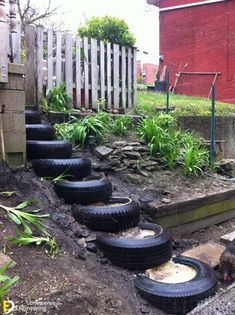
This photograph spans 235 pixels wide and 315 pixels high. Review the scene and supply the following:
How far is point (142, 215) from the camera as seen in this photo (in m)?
3.94

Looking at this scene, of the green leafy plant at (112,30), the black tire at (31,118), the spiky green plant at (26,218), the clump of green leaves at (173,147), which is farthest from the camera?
the green leafy plant at (112,30)

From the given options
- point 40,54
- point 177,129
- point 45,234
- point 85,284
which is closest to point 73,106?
point 40,54

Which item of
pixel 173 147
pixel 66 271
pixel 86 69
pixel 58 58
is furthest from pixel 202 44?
pixel 66 271

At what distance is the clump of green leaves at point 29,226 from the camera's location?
2.71 meters

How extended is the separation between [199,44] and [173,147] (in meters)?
9.46

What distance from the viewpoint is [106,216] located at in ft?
10.8

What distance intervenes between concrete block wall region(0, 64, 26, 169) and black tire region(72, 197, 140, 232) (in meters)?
0.87

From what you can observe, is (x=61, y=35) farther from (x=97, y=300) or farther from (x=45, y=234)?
(x=97, y=300)

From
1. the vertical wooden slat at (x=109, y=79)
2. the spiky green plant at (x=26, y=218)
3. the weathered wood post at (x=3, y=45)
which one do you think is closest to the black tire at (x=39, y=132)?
the weathered wood post at (x=3, y=45)

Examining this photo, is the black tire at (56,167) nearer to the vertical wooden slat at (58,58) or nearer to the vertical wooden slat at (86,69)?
the vertical wooden slat at (58,58)

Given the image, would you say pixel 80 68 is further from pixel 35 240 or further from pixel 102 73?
pixel 35 240

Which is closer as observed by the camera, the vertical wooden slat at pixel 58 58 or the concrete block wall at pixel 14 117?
the concrete block wall at pixel 14 117

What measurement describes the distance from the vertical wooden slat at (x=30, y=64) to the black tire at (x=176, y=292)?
11.5 feet

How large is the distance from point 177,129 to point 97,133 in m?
1.91
